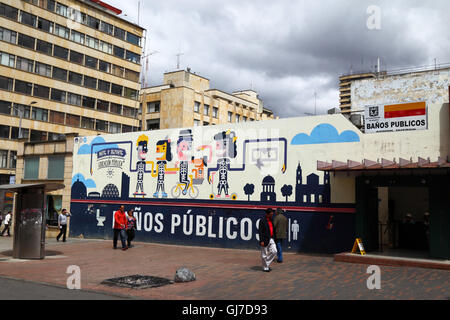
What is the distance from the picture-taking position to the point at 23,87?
52406mm

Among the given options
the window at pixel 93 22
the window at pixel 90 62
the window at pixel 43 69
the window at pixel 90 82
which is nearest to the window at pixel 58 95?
the window at pixel 43 69

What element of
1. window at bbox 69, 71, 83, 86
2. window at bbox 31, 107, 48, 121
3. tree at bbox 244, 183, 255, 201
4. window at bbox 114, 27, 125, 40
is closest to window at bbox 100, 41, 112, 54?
window at bbox 114, 27, 125, 40

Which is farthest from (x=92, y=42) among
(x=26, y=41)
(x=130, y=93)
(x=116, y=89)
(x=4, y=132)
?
(x=4, y=132)

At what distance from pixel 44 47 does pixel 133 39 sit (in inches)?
601

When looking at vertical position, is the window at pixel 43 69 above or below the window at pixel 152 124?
above

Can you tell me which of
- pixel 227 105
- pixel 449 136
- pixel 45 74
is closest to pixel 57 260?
pixel 449 136

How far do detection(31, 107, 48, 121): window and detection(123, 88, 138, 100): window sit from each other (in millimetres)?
12947

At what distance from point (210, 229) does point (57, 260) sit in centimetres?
720

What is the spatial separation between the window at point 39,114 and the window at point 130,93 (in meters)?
12.9

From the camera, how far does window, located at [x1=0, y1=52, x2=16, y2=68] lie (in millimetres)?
50219

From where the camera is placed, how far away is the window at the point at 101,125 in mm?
61075

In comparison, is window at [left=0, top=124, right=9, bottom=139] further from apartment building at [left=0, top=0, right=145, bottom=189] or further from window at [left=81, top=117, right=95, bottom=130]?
window at [left=81, top=117, right=95, bottom=130]

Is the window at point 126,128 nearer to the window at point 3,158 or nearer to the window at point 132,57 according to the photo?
the window at point 132,57
